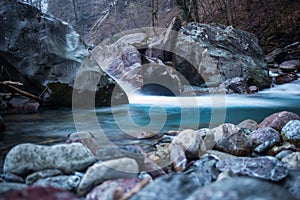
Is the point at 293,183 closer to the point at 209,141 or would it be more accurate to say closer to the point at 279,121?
the point at 209,141

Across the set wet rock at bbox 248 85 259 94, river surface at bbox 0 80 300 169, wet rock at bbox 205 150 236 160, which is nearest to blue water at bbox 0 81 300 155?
river surface at bbox 0 80 300 169

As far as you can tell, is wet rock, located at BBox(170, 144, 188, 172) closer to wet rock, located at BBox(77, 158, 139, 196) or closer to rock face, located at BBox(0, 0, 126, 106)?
wet rock, located at BBox(77, 158, 139, 196)

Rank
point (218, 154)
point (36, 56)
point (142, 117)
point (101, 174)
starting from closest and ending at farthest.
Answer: point (101, 174), point (218, 154), point (142, 117), point (36, 56)

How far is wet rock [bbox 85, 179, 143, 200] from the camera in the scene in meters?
1.78

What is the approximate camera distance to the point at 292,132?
12.5ft

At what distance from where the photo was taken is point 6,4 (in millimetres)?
7180

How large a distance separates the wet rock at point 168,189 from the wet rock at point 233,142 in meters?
2.03

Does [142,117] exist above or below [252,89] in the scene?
below

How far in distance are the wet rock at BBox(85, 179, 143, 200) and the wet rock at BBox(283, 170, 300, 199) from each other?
4.06ft

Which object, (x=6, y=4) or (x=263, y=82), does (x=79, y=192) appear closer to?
(x=6, y=4)

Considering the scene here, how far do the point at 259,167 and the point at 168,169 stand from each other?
0.85 metres

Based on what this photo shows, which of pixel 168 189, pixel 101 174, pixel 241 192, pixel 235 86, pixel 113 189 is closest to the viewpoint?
pixel 241 192

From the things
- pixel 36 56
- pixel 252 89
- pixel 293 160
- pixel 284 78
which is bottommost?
pixel 293 160

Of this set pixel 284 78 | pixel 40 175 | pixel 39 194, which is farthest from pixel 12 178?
pixel 284 78
